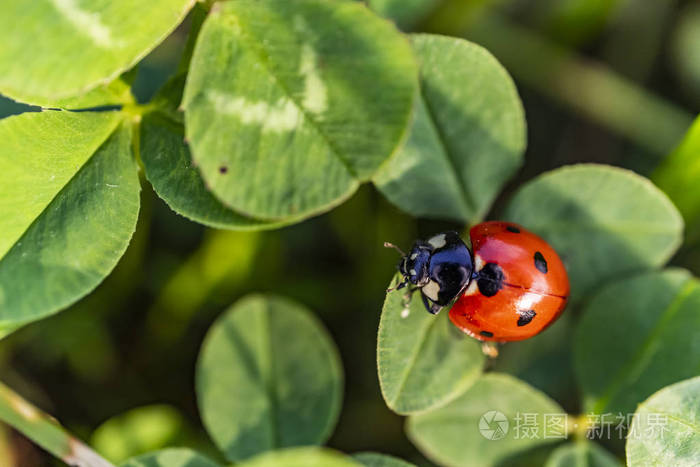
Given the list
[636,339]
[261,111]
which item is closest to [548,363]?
[636,339]

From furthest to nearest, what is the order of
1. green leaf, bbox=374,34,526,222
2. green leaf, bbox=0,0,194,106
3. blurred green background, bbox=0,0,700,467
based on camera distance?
blurred green background, bbox=0,0,700,467 → green leaf, bbox=374,34,526,222 → green leaf, bbox=0,0,194,106

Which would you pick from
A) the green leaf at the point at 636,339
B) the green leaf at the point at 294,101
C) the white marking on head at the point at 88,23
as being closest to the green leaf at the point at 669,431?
the green leaf at the point at 636,339

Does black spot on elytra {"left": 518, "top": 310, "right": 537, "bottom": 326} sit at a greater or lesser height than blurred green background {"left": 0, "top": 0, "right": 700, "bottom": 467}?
greater

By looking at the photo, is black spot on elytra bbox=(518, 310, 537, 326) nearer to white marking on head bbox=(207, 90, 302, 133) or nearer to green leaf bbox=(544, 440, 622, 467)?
green leaf bbox=(544, 440, 622, 467)

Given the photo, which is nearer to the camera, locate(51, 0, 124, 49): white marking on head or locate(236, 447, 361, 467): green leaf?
locate(236, 447, 361, 467): green leaf

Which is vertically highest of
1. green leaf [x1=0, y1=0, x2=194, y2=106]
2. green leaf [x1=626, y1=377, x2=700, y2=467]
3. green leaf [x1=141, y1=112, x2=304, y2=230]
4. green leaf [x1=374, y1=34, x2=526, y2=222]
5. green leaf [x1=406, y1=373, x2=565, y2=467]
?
green leaf [x1=0, y1=0, x2=194, y2=106]

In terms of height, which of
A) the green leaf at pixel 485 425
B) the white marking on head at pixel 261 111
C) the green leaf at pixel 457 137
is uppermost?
the white marking on head at pixel 261 111

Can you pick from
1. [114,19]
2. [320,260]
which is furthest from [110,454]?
[114,19]

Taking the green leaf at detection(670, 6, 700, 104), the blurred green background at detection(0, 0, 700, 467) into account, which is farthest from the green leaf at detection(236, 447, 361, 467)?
the green leaf at detection(670, 6, 700, 104)

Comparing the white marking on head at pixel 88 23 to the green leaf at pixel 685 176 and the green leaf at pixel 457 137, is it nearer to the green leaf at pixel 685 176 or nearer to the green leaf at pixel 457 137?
the green leaf at pixel 457 137
